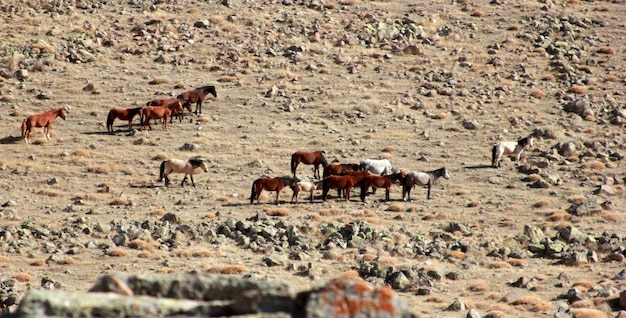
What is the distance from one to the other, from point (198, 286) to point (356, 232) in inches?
700

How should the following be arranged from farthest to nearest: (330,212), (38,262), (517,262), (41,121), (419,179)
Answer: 1. (41,121)
2. (419,179)
3. (330,212)
4. (517,262)
5. (38,262)

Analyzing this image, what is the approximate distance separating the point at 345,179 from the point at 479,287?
8936 millimetres

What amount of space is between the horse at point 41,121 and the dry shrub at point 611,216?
23853mm

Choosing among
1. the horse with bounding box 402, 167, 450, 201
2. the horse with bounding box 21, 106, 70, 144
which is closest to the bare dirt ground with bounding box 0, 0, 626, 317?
the horse with bounding box 21, 106, 70, 144

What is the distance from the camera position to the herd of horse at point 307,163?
99.4 feet

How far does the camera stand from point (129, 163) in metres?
34.2

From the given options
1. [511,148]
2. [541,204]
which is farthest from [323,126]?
[541,204]

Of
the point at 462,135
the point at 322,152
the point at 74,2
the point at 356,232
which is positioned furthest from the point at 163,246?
the point at 74,2

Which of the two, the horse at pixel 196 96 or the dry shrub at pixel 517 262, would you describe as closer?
the dry shrub at pixel 517 262

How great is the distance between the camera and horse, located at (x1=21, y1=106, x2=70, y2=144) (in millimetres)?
35781

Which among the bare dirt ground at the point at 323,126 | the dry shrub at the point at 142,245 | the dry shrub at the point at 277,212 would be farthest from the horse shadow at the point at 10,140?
the dry shrub at the point at 142,245

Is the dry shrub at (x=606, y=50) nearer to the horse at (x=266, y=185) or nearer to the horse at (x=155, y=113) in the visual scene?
the horse at (x=155, y=113)

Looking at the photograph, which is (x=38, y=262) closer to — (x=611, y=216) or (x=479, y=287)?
(x=479, y=287)

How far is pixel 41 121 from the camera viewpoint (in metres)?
36.2
